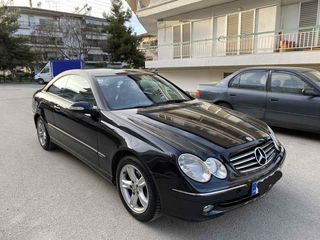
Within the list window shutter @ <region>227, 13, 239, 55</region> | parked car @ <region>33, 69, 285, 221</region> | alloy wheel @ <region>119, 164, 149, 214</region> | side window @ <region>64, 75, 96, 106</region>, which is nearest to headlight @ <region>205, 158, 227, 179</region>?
parked car @ <region>33, 69, 285, 221</region>

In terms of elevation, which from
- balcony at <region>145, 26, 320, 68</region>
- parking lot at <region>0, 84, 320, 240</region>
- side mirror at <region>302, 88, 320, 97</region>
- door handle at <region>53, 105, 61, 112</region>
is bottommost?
parking lot at <region>0, 84, 320, 240</region>

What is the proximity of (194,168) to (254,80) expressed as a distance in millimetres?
4715

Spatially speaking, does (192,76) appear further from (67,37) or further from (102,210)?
(67,37)

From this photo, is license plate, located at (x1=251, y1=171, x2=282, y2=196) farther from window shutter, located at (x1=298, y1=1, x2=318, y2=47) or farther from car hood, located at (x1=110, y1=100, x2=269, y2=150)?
window shutter, located at (x1=298, y1=1, x2=318, y2=47)

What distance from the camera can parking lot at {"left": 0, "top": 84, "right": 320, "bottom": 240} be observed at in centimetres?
265

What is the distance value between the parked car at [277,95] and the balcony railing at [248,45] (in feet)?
17.3

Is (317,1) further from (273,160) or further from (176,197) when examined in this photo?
(176,197)

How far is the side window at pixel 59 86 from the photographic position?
460 centimetres

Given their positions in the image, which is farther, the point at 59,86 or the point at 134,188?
the point at 59,86

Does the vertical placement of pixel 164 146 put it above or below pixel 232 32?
below

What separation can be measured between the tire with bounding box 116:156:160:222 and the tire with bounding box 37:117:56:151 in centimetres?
249

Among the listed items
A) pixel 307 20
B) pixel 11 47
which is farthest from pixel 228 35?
pixel 11 47

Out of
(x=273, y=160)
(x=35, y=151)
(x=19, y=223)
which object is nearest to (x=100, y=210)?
(x=19, y=223)

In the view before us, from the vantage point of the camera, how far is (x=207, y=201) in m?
2.27
